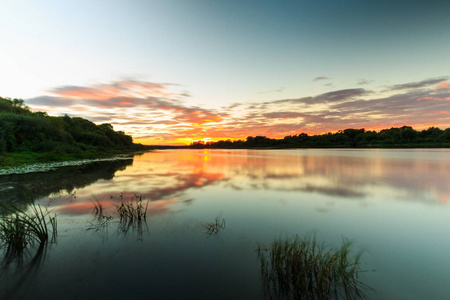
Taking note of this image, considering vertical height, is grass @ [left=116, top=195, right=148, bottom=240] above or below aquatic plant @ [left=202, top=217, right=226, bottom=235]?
above

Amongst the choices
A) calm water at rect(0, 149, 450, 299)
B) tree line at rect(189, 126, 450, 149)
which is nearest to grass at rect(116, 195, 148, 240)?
calm water at rect(0, 149, 450, 299)

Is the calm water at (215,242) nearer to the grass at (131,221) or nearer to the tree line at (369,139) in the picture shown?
the grass at (131,221)

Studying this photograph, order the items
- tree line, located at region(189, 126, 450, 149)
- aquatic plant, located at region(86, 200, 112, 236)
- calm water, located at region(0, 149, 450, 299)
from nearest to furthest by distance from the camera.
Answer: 1. calm water, located at region(0, 149, 450, 299)
2. aquatic plant, located at region(86, 200, 112, 236)
3. tree line, located at region(189, 126, 450, 149)

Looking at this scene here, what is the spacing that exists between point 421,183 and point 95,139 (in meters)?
79.5

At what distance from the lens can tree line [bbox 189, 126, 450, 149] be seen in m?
98.2

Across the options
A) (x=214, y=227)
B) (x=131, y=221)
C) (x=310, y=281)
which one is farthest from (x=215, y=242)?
(x=131, y=221)

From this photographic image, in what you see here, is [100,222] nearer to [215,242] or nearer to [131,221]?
[131,221]

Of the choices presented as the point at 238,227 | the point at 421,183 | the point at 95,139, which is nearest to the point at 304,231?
the point at 238,227

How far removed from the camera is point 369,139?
403 ft

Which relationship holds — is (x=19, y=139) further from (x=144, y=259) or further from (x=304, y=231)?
(x=304, y=231)

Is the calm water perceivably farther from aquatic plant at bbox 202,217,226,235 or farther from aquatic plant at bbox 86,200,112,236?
aquatic plant at bbox 202,217,226,235

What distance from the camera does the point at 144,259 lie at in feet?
18.5

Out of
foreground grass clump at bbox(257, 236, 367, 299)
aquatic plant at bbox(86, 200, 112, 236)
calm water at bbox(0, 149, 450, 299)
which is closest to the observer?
foreground grass clump at bbox(257, 236, 367, 299)

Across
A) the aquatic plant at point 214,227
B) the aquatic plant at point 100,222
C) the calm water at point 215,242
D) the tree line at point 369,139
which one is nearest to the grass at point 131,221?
the calm water at point 215,242
